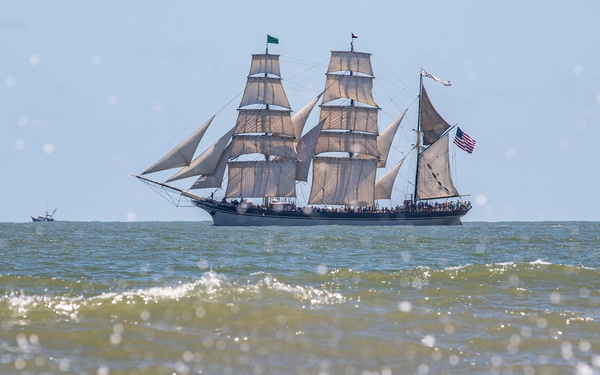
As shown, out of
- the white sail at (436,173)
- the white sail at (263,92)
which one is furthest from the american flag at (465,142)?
the white sail at (263,92)

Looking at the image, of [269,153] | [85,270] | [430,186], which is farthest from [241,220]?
[85,270]

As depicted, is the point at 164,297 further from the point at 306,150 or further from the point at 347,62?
the point at 347,62

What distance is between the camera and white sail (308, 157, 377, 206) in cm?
11731

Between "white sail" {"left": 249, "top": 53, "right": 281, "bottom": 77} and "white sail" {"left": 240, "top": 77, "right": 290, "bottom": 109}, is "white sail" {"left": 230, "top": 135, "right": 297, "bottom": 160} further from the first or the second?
"white sail" {"left": 249, "top": 53, "right": 281, "bottom": 77}

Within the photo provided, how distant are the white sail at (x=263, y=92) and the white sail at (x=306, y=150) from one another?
5.72 m

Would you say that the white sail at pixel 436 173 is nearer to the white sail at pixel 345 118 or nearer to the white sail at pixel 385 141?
the white sail at pixel 385 141

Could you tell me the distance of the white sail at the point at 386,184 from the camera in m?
117

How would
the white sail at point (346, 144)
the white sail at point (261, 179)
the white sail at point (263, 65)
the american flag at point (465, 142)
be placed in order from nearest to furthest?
1. the american flag at point (465, 142)
2. the white sail at point (261, 179)
3. the white sail at point (263, 65)
4. the white sail at point (346, 144)

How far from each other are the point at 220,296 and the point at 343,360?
5.64 m

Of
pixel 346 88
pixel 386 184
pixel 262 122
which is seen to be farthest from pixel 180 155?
pixel 386 184

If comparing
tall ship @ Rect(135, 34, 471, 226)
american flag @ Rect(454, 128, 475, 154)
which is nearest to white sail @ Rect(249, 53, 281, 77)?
tall ship @ Rect(135, 34, 471, 226)

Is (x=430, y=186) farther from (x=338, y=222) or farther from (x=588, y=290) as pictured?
(x=588, y=290)

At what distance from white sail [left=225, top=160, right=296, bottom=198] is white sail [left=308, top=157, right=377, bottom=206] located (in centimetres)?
471

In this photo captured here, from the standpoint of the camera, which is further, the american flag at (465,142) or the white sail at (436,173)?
the white sail at (436,173)
